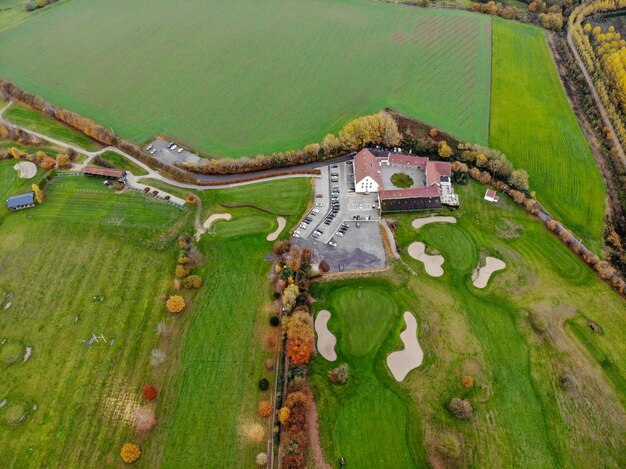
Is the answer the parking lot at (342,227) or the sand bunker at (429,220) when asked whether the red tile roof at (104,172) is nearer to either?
the parking lot at (342,227)

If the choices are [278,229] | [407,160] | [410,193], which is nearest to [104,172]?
[278,229]

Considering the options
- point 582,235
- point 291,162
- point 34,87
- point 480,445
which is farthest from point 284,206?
point 34,87

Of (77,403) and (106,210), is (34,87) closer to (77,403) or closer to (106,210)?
(106,210)

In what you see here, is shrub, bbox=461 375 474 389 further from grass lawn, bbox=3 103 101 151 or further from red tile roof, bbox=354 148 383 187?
grass lawn, bbox=3 103 101 151

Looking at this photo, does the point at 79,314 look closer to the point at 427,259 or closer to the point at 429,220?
the point at 427,259

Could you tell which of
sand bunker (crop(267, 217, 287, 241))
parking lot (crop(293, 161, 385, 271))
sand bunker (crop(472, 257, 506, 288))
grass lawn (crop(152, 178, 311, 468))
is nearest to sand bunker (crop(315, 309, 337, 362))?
grass lawn (crop(152, 178, 311, 468))
